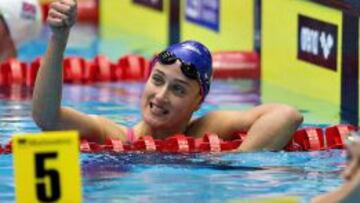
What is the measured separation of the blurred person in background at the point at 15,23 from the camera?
25.3ft

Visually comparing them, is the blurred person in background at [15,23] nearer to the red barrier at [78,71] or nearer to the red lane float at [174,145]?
the red barrier at [78,71]

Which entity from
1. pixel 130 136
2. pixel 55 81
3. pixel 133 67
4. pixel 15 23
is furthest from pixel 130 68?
pixel 55 81

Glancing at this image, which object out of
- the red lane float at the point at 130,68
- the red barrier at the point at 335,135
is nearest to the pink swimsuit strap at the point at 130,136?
the red barrier at the point at 335,135

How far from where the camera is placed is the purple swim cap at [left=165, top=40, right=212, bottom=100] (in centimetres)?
608

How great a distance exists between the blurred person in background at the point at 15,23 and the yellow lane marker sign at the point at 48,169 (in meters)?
3.85

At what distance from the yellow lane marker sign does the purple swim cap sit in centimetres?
225

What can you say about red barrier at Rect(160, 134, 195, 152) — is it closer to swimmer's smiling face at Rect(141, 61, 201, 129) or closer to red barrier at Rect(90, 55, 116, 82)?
swimmer's smiling face at Rect(141, 61, 201, 129)

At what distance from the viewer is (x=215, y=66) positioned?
965 cm

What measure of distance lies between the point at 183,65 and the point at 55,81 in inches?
29.7

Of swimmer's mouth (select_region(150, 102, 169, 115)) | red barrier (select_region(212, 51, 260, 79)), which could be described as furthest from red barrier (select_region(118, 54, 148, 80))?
swimmer's mouth (select_region(150, 102, 169, 115))

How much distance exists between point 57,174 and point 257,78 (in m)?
5.91

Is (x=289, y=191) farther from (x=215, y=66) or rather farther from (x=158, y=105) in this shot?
(x=215, y=66)

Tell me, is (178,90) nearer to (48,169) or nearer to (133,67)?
(48,169)

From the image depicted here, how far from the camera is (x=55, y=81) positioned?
5.53 m
